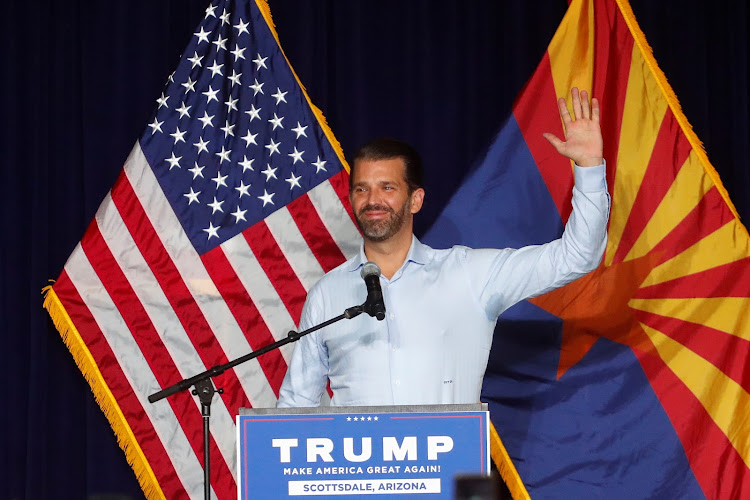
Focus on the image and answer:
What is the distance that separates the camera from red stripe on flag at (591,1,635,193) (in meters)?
3.17

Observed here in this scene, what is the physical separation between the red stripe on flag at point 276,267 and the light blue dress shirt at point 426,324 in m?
0.63

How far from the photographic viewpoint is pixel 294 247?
11.0 ft

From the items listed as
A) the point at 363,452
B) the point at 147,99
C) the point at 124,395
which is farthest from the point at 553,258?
the point at 147,99

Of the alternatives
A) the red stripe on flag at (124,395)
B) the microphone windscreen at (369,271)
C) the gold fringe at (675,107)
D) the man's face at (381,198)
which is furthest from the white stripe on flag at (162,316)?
the gold fringe at (675,107)

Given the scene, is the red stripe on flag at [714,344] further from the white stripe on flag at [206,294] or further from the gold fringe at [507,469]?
the white stripe on flag at [206,294]

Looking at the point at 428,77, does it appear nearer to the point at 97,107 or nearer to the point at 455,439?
the point at 97,107

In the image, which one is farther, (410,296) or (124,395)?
(124,395)

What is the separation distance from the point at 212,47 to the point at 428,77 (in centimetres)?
89

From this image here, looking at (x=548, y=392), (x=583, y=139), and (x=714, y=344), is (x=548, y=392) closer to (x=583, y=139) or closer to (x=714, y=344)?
(x=714, y=344)

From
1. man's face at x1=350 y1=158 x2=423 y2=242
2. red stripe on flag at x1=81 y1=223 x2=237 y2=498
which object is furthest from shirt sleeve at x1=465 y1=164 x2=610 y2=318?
red stripe on flag at x1=81 y1=223 x2=237 y2=498

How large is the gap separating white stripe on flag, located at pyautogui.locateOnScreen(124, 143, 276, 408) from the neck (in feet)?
2.76

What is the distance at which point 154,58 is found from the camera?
373 centimetres

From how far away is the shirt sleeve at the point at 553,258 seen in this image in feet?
7.76

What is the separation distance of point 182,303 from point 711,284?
5.98 feet
